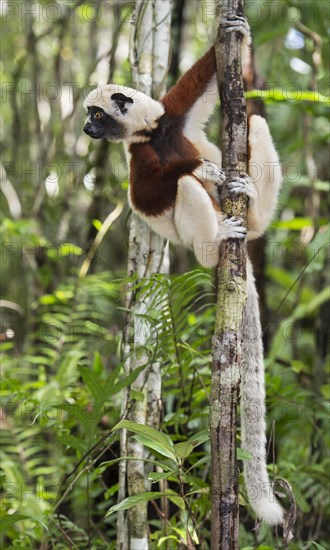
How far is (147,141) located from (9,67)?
299 inches

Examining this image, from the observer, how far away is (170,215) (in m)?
4.23

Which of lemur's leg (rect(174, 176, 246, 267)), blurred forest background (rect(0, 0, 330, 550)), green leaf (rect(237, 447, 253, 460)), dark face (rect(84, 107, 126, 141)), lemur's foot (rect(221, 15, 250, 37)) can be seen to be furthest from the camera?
dark face (rect(84, 107, 126, 141))

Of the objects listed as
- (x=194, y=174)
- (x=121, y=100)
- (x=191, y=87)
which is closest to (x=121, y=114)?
(x=121, y=100)

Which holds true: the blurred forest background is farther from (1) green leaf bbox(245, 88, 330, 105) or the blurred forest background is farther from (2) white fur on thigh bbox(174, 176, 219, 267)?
(2) white fur on thigh bbox(174, 176, 219, 267)

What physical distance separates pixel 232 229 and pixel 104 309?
4.48 m

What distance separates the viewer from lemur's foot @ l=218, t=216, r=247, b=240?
3512 millimetres

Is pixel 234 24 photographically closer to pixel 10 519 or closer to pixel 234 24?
pixel 234 24

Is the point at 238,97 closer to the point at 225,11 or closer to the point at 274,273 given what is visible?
the point at 225,11

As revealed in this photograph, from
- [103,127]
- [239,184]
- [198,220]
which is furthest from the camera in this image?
[103,127]

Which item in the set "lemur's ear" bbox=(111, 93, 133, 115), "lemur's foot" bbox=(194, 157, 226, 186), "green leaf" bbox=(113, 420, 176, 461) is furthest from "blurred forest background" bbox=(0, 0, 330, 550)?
"lemur's ear" bbox=(111, 93, 133, 115)

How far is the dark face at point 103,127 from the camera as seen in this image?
175 inches

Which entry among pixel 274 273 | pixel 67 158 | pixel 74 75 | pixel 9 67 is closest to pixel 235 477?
pixel 274 273

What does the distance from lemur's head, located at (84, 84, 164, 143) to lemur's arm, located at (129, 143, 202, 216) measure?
0.44ft

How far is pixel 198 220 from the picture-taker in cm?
401
